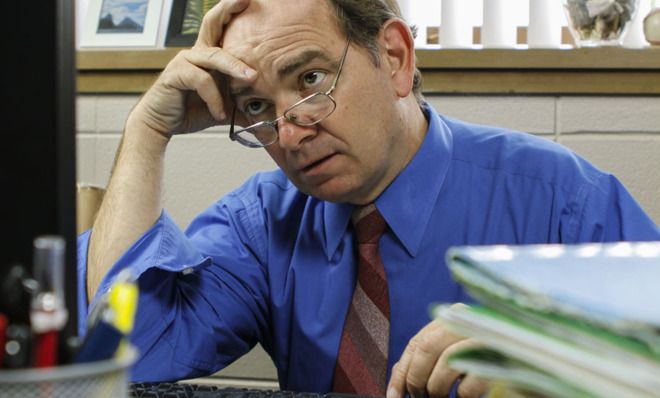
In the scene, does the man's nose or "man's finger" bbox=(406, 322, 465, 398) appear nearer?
"man's finger" bbox=(406, 322, 465, 398)

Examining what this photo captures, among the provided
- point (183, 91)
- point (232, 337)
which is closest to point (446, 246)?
point (232, 337)

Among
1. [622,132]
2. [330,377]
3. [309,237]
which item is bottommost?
[330,377]

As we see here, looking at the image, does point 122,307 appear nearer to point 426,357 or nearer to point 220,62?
point 426,357

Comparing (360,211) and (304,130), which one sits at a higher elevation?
(304,130)

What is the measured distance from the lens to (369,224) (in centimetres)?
145

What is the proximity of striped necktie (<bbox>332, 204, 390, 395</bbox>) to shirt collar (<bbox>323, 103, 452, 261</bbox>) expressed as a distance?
0.10 feet

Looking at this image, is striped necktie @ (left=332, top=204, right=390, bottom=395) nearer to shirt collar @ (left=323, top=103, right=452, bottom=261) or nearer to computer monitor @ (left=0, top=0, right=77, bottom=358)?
shirt collar @ (left=323, top=103, right=452, bottom=261)

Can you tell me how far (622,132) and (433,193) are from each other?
754 millimetres

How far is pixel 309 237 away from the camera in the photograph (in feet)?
4.98

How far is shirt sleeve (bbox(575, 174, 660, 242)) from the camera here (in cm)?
138

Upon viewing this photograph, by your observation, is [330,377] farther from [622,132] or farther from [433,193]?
[622,132]

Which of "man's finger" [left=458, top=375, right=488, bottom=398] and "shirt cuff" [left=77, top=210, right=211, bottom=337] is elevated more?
"man's finger" [left=458, top=375, right=488, bottom=398]

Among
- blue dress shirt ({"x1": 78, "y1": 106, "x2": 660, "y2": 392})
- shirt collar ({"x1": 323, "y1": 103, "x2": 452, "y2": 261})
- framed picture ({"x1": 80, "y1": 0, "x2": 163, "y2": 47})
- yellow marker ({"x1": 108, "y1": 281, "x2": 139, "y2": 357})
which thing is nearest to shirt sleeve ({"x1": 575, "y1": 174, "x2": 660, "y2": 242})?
blue dress shirt ({"x1": 78, "y1": 106, "x2": 660, "y2": 392})

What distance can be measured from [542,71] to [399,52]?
1.99 ft
